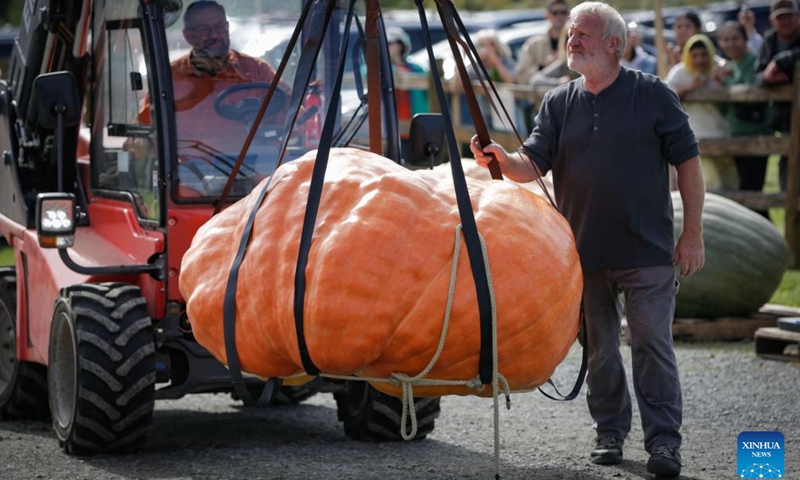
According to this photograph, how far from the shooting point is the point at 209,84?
696 centimetres

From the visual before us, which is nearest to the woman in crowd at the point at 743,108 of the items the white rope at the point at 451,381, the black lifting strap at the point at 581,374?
the black lifting strap at the point at 581,374

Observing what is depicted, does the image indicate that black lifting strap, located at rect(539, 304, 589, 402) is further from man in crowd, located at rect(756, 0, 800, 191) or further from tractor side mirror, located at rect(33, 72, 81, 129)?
man in crowd, located at rect(756, 0, 800, 191)

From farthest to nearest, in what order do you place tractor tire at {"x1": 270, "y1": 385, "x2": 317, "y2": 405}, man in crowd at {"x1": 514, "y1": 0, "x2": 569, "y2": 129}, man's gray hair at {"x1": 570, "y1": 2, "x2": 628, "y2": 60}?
man in crowd at {"x1": 514, "y1": 0, "x2": 569, "y2": 129} → tractor tire at {"x1": 270, "y1": 385, "x2": 317, "y2": 405} → man's gray hair at {"x1": 570, "y1": 2, "x2": 628, "y2": 60}

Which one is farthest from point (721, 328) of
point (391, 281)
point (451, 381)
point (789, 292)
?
point (391, 281)

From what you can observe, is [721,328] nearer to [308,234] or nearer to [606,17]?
[606,17]

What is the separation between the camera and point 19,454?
276 inches

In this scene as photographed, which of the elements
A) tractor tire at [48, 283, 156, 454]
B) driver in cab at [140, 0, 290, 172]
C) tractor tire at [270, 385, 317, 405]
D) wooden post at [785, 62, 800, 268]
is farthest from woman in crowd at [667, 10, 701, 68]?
tractor tire at [48, 283, 156, 454]

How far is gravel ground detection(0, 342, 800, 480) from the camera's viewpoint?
21.1 ft

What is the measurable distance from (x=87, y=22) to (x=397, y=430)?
2.75 m

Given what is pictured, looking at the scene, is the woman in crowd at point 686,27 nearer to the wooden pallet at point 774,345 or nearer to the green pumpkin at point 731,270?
the green pumpkin at point 731,270

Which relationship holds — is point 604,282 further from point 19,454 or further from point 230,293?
point 19,454

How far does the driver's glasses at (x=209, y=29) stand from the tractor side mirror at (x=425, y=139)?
3.47 ft

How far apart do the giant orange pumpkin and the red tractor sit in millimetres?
1645

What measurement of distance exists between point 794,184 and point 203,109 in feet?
25.2
